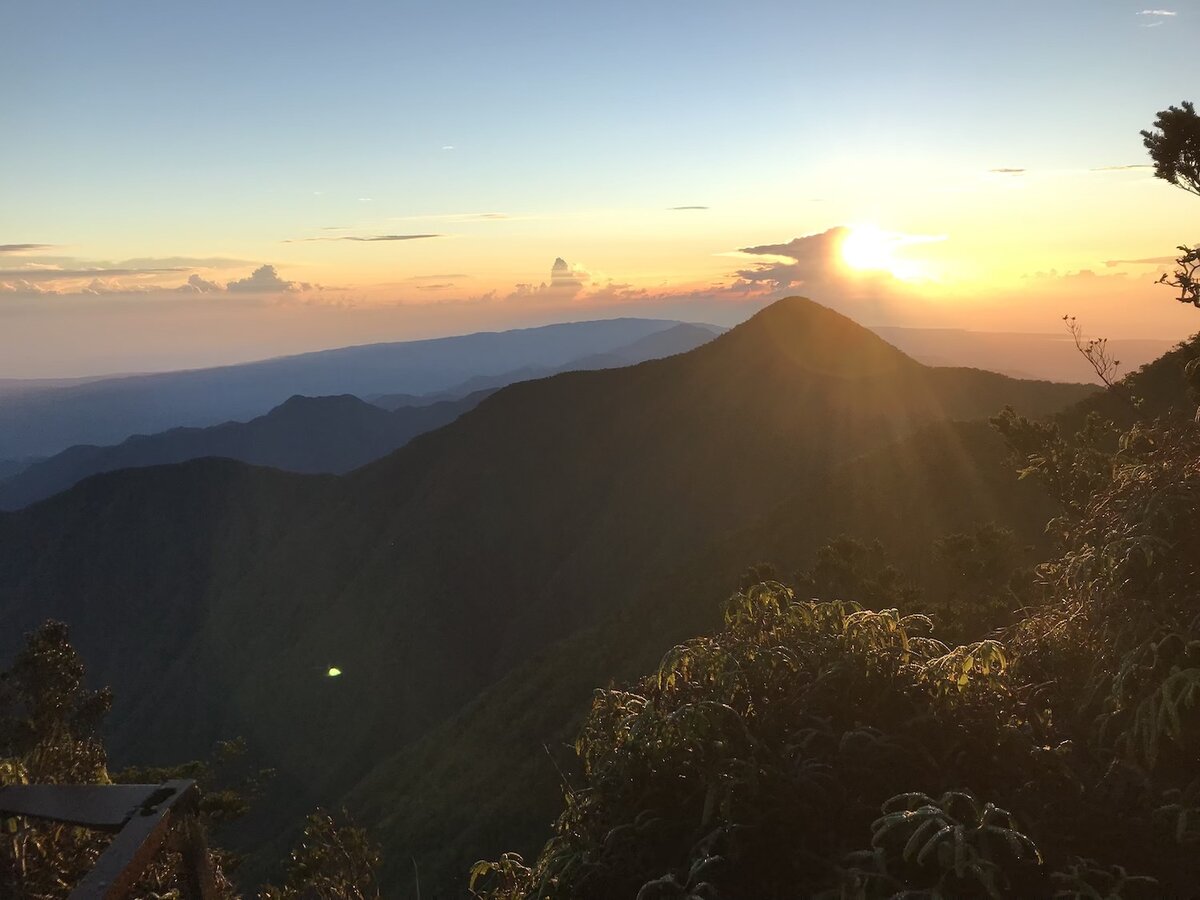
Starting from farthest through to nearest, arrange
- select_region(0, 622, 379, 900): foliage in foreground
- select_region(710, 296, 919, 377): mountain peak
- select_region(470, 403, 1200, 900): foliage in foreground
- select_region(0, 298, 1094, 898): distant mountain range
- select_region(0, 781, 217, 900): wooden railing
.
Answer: select_region(710, 296, 919, 377): mountain peak
select_region(0, 298, 1094, 898): distant mountain range
select_region(0, 622, 379, 900): foliage in foreground
select_region(0, 781, 217, 900): wooden railing
select_region(470, 403, 1200, 900): foliage in foreground

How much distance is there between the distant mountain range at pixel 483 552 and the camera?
148ft

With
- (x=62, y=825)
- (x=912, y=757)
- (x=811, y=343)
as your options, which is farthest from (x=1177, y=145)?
(x=811, y=343)

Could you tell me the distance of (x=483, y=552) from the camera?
8712 cm

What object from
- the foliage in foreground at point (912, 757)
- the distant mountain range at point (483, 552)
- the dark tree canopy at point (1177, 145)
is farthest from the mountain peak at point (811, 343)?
the foliage in foreground at point (912, 757)

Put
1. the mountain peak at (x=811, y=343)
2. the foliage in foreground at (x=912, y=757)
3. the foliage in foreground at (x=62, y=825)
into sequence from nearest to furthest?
the foliage in foreground at (x=912, y=757) → the foliage in foreground at (x=62, y=825) → the mountain peak at (x=811, y=343)

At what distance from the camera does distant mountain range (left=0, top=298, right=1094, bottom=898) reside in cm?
4497

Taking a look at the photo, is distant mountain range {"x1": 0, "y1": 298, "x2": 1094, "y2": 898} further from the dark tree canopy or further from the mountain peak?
the dark tree canopy

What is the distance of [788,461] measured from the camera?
7844 cm

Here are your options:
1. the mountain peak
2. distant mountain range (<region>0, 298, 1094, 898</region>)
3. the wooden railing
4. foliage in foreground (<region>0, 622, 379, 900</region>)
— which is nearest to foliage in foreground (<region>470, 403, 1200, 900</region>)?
the wooden railing

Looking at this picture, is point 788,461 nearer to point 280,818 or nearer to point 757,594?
point 280,818

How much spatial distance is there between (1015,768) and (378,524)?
101 metres

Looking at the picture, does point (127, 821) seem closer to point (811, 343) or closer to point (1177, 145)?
point (1177, 145)

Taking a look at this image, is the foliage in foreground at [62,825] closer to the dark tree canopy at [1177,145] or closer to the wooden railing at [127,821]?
the wooden railing at [127,821]

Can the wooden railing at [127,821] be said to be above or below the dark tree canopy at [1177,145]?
below
